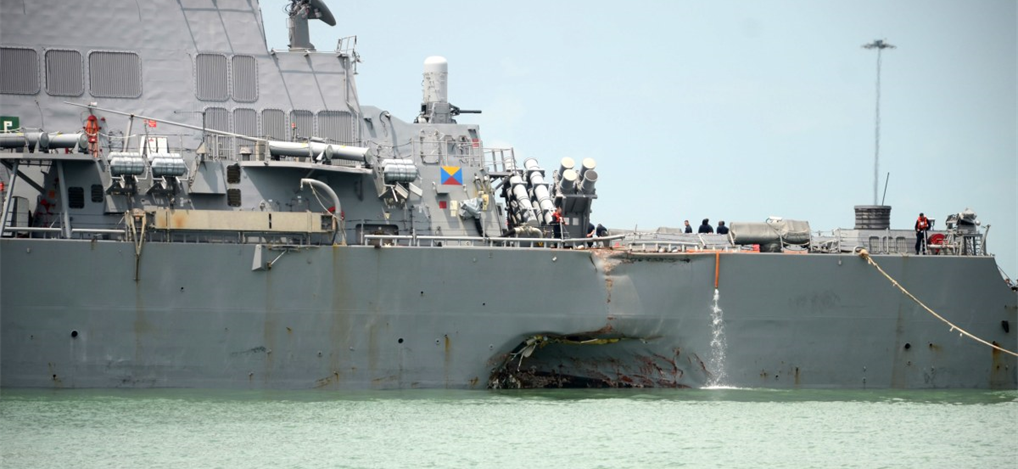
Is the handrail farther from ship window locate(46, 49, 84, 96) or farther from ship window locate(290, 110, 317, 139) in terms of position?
ship window locate(46, 49, 84, 96)

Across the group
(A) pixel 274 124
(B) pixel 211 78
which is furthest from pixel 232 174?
(B) pixel 211 78

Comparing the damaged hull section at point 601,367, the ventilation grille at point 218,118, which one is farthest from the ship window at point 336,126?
the damaged hull section at point 601,367

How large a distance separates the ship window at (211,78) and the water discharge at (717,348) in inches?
383

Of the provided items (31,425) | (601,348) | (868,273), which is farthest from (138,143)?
(868,273)

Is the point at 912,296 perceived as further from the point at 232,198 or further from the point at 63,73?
the point at 63,73

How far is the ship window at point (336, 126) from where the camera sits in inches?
932

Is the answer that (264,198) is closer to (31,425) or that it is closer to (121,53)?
(121,53)

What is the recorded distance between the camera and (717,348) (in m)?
22.6

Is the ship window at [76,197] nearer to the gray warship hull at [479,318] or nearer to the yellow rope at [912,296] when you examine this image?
the gray warship hull at [479,318]

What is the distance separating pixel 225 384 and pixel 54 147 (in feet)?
16.2

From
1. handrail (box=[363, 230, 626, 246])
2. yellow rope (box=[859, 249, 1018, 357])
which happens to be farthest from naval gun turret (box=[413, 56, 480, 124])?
yellow rope (box=[859, 249, 1018, 357])

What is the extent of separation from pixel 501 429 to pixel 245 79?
858 cm

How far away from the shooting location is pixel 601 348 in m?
22.7

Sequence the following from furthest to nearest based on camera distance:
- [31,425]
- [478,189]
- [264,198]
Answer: [478,189], [264,198], [31,425]
